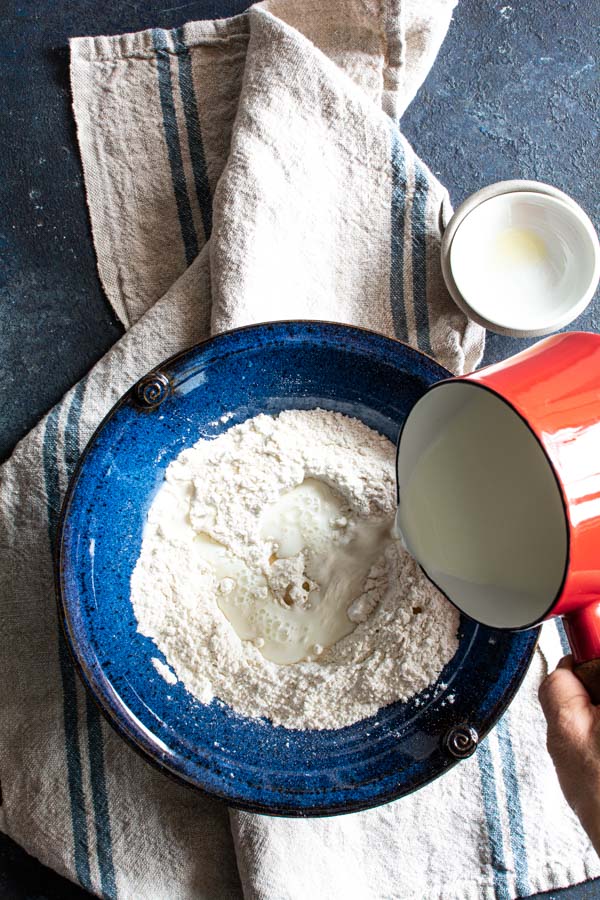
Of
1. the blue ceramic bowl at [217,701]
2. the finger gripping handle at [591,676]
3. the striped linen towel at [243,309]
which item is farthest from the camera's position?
the striped linen towel at [243,309]

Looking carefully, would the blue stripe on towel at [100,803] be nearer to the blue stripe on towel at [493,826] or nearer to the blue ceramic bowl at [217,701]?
the blue ceramic bowl at [217,701]

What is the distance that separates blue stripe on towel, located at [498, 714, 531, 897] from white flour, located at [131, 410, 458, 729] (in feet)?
0.64

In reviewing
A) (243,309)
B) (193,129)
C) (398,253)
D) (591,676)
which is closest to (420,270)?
(398,253)

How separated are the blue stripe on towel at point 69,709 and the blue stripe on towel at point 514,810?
1.57ft

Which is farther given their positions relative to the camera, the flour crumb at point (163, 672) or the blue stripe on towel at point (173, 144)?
the blue stripe on towel at point (173, 144)

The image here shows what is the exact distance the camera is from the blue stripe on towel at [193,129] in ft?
3.25

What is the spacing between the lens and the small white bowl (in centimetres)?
94

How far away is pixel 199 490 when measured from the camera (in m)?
0.85

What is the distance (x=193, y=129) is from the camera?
1.00 m

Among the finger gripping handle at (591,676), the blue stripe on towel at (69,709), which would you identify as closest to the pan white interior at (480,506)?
the finger gripping handle at (591,676)

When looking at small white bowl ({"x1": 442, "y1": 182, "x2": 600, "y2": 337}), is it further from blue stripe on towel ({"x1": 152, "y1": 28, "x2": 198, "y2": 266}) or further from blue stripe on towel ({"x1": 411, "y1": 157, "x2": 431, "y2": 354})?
blue stripe on towel ({"x1": 152, "y1": 28, "x2": 198, "y2": 266})

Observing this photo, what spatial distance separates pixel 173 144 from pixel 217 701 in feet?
2.15

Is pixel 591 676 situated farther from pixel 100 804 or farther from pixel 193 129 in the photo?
pixel 193 129

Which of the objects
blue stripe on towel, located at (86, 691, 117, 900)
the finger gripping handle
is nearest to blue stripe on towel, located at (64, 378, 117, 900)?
blue stripe on towel, located at (86, 691, 117, 900)
